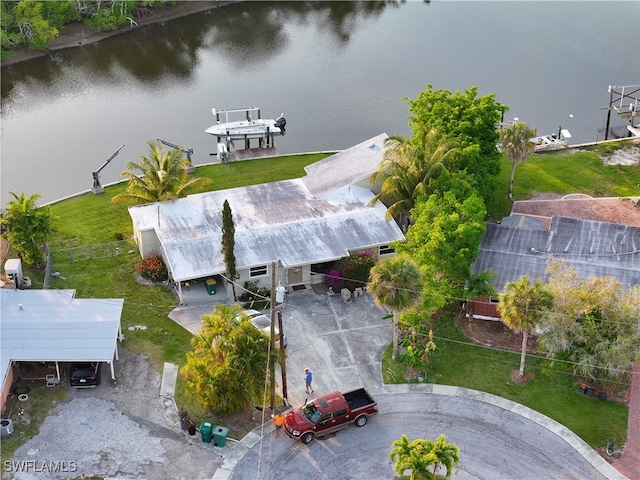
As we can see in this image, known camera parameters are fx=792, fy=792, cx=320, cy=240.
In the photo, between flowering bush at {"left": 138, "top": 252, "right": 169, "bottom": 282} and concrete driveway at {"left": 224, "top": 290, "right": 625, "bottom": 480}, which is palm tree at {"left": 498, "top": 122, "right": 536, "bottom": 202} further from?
flowering bush at {"left": 138, "top": 252, "right": 169, "bottom": 282}

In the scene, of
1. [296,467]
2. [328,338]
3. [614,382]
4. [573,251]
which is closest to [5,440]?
[296,467]

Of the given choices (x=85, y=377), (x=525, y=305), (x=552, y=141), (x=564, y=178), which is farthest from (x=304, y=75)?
(x=85, y=377)

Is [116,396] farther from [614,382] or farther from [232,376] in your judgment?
[614,382]

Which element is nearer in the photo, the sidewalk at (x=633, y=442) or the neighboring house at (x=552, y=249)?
the sidewalk at (x=633, y=442)

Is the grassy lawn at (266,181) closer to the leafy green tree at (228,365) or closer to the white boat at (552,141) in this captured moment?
the white boat at (552,141)

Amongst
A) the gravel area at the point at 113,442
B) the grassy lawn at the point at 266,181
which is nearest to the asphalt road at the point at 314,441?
the gravel area at the point at 113,442

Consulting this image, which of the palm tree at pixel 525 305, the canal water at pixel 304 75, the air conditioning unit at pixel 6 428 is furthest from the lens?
the canal water at pixel 304 75


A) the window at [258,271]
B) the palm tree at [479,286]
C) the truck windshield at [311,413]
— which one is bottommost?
the truck windshield at [311,413]
